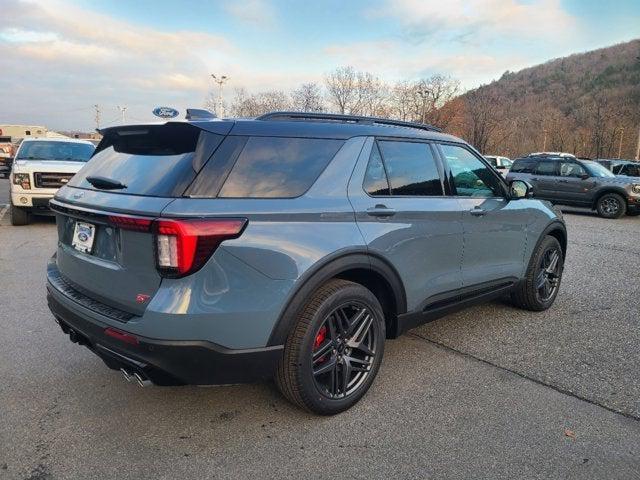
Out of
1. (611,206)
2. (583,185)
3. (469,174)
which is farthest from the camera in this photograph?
(583,185)

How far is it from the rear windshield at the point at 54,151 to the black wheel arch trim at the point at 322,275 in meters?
9.71

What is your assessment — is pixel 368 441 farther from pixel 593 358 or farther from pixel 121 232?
pixel 593 358

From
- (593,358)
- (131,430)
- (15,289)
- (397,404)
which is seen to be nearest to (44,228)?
(15,289)

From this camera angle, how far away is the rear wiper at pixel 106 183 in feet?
8.84

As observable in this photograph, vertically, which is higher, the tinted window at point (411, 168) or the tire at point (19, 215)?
the tinted window at point (411, 168)

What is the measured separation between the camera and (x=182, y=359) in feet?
7.74

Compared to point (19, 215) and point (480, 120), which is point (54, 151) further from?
point (480, 120)

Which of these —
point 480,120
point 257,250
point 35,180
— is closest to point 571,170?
point 35,180

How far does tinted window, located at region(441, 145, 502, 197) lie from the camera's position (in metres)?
3.88

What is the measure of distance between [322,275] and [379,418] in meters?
0.98

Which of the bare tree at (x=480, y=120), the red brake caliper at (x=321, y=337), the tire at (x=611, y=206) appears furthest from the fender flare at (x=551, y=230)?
the bare tree at (x=480, y=120)

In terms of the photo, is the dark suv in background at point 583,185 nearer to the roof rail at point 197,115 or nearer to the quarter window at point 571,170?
the quarter window at point 571,170

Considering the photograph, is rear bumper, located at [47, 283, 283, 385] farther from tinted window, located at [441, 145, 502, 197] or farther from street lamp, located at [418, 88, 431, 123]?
street lamp, located at [418, 88, 431, 123]

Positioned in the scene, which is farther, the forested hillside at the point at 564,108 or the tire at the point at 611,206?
the forested hillside at the point at 564,108
